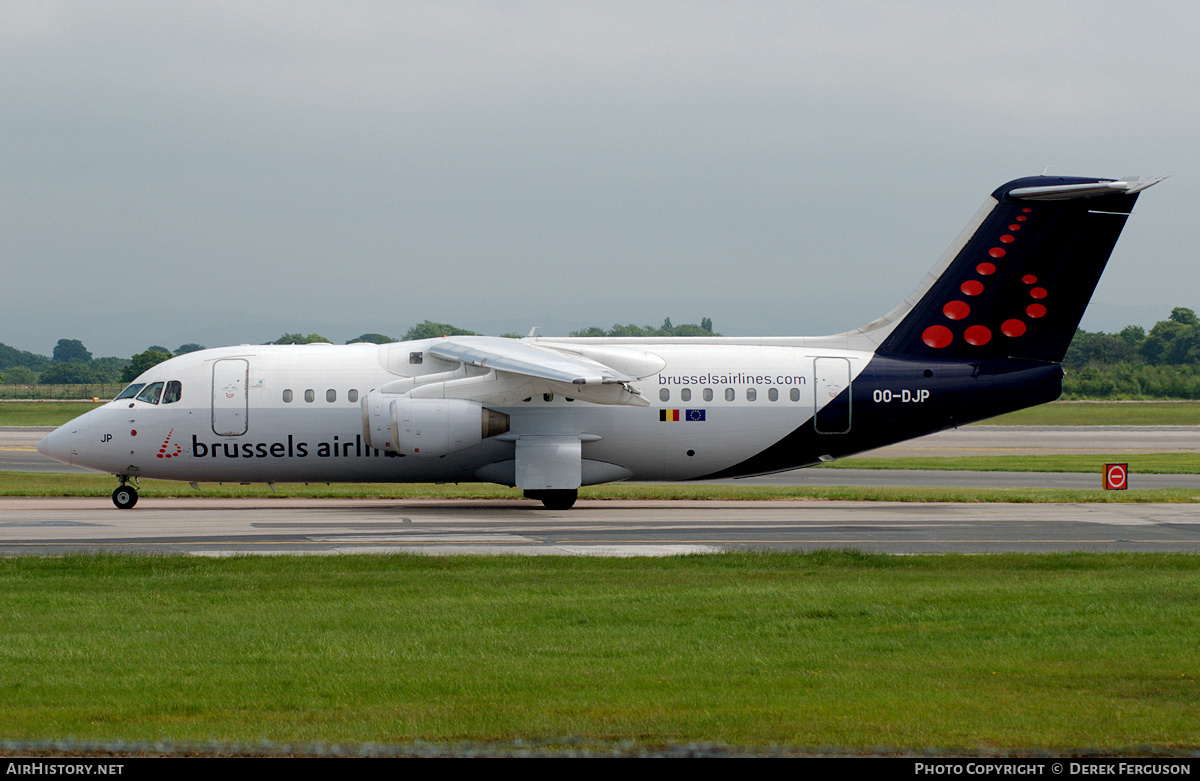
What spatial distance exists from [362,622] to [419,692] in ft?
11.0

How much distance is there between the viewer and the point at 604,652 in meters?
10.3

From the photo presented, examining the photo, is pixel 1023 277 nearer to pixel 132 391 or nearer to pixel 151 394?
pixel 151 394

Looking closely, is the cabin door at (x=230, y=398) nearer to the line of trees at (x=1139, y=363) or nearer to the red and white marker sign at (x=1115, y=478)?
the red and white marker sign at (x=1115, y=478)

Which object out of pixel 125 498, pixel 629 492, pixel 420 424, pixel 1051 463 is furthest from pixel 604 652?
pixel 1051 463

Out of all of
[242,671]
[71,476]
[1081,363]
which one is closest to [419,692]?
[242,671]

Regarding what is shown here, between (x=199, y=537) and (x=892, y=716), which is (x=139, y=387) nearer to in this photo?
(x=199, y=537)

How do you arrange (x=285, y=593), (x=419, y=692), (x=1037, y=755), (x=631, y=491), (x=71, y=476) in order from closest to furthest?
1. (x=1037, y=755)
2. (x=419, y=692)
3. (x=285, y=593)
4. (x=631, y=491)
5. (x=71, y=476)

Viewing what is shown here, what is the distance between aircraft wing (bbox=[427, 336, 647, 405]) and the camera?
24.3 metres

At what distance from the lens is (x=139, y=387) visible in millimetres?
27297

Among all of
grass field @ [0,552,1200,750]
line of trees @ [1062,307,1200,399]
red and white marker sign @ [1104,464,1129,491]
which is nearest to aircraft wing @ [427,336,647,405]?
grass field @ [0,552,1200,750]

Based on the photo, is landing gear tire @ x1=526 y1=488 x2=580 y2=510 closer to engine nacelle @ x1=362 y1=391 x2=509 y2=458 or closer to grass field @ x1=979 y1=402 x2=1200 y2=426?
engine nacelle @ x1=362 y1=391 x2=509 y2=458

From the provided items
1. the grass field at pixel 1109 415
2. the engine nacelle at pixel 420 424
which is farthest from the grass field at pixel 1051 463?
the grass field at pixel 1109 415

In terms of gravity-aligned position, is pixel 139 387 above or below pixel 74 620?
above

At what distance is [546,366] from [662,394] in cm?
368
